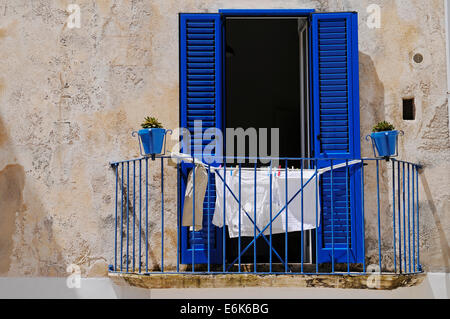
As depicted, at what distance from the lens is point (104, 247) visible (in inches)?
281

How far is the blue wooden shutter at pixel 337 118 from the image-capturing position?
690 cm

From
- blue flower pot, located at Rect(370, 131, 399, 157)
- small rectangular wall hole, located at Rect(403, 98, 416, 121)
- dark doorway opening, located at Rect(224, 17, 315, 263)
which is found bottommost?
blue flower pot, located at Rect(370, 131, 399, 157)

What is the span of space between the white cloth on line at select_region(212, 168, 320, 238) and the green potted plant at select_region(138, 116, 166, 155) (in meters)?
0.63

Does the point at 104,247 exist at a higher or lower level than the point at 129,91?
lower

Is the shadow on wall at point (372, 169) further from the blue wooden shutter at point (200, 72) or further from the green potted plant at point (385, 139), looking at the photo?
the blue wooden shutter at point (200, 72)

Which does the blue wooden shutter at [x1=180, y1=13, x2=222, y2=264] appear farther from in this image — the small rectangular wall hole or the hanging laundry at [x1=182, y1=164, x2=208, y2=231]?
the small rectangular wall hole

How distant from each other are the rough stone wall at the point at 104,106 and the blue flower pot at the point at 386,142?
71 centimetres

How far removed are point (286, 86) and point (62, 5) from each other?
484 centimetres

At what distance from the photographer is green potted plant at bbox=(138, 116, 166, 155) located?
Result: 6406 millimetres

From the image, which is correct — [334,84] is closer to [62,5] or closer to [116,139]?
[116,139]

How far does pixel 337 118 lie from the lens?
23.2ft

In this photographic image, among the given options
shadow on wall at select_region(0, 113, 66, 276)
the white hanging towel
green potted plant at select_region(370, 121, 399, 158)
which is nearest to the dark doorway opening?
the white hanging towel

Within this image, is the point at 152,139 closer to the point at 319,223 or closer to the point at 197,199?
the point at 197,199
